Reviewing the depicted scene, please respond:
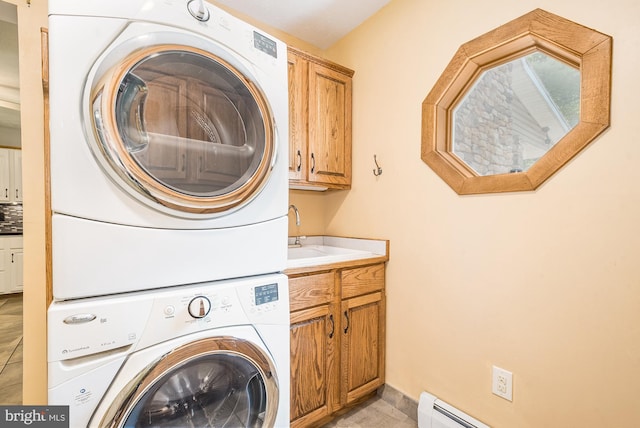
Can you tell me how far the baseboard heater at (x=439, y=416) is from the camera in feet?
4.63

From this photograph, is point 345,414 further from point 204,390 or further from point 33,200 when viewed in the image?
point 33,200

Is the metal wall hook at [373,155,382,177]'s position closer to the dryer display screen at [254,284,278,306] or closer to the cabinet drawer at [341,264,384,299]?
the cabinet drawer at [341,264,384,299]

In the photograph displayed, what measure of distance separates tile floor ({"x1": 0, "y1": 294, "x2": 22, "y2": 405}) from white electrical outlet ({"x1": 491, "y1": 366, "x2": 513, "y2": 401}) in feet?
9.42

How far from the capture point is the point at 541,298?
1.23 metres

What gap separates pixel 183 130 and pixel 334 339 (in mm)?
1303

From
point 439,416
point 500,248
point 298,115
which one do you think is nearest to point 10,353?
point 298,115

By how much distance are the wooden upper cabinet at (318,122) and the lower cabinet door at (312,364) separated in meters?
0.86

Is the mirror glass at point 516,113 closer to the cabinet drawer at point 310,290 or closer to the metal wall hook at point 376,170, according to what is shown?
the metal wall hook at point 376,170

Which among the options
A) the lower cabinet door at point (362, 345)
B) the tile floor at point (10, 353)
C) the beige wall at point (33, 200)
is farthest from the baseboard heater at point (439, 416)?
the tile floor at point (10, 353)

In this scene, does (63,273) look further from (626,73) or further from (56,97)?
(626,73)

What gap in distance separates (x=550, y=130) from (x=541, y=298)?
76cm

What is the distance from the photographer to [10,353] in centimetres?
257

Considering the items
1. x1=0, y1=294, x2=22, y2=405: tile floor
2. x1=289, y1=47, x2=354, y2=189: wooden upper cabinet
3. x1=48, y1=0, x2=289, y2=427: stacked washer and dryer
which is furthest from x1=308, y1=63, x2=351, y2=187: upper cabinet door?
x1=0, y1=294, x2=22, y2=405: tile floor

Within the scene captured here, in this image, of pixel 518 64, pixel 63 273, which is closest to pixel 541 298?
pixel 518 64
